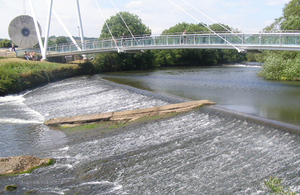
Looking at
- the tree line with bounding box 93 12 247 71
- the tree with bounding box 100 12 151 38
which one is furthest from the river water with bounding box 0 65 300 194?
the tree with bounding box 100 12 151 38

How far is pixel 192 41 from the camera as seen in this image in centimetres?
2131

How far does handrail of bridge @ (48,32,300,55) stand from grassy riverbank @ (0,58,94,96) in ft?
11.2

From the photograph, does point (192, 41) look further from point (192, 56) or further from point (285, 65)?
point (192, 56)

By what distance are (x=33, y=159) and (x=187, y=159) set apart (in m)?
3.83

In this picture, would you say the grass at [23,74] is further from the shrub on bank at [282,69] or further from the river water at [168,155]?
the shrub on bank at [282,69]

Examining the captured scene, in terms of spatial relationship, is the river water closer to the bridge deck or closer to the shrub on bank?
the bridge deck

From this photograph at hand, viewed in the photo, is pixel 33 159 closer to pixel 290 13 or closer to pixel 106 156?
pixel 106 156

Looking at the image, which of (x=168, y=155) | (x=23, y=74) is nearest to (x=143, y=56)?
(x=23, y=74)

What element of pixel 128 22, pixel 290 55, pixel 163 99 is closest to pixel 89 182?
pixel 163 99

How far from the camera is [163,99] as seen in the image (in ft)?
38.9

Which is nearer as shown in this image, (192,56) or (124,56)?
(124,56)

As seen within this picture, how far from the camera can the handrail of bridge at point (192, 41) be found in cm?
1609

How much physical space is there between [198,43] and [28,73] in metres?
13.9

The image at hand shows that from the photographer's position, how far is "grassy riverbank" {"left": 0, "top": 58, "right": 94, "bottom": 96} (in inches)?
779
